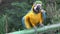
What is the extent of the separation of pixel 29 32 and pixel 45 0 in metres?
2.21

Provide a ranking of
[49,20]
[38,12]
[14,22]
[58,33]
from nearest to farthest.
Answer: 1. [38,12]
2. [58,33]
3. [49,20]
4. [14,22]

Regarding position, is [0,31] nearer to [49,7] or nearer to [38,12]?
[49,7]

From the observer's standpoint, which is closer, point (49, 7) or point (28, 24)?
point (28, 24)

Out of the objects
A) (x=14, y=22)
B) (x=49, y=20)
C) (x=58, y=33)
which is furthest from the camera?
(x=14, y=22)

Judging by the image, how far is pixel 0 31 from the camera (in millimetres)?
3756

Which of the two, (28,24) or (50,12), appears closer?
(28,24)

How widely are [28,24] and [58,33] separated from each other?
0.72 m

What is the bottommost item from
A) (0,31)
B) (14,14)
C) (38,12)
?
(0,31)

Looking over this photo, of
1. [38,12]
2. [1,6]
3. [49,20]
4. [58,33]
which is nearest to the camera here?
[38,12]

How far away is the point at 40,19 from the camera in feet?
8.07

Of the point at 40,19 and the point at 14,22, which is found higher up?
the point at 40,19

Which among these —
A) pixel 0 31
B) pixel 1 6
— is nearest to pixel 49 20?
pixel 0 31

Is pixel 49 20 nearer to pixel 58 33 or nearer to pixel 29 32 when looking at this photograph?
pixel 58 33

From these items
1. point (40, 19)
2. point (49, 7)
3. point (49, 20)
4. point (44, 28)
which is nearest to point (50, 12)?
point (49, 7)
